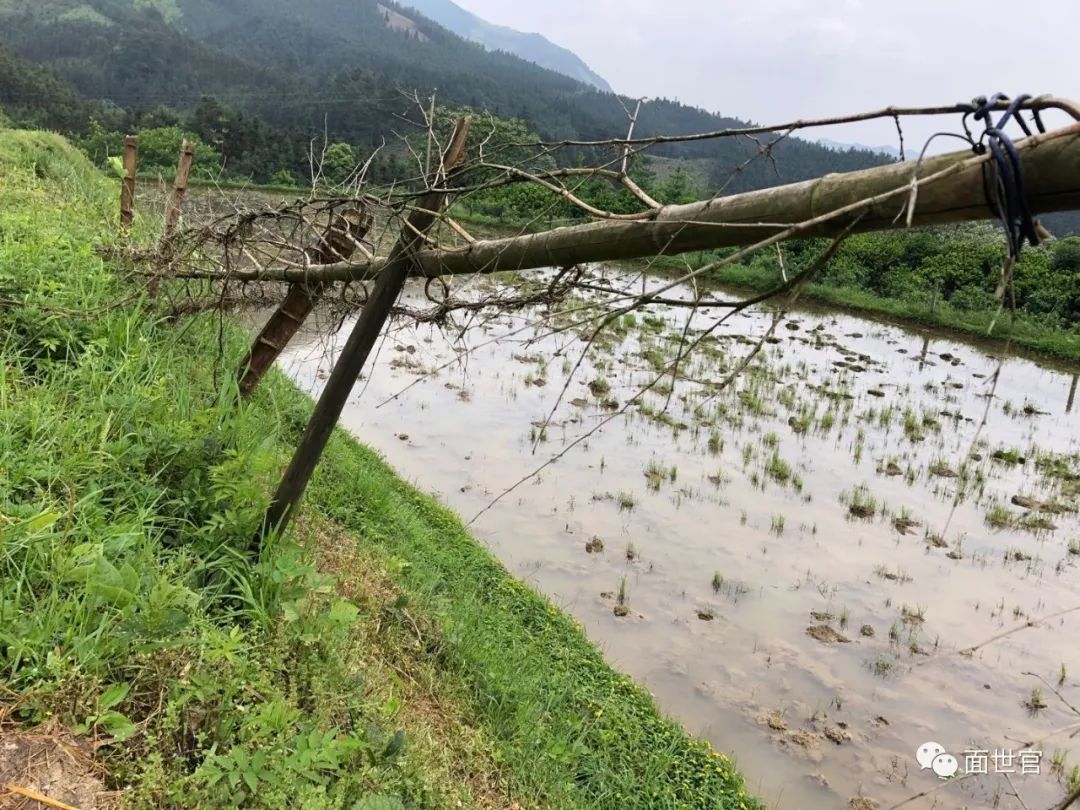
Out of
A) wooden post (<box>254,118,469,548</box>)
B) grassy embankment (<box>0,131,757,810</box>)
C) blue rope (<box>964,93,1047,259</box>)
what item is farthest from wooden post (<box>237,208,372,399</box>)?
blue rope (<box>964,93,1047,259</box>)

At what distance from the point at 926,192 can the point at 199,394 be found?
3.77m

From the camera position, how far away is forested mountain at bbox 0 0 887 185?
117 ft

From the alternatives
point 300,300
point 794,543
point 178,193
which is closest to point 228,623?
point 300,300

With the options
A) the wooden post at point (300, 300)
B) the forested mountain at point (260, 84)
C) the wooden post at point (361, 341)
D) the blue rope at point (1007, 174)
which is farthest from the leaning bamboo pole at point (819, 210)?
the wooden post at point (300, 300)

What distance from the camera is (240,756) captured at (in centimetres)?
185

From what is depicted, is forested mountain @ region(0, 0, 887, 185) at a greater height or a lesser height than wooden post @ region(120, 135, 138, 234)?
greater

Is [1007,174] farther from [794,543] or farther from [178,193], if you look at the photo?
[794,543]

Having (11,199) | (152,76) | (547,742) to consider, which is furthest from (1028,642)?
(152,76)

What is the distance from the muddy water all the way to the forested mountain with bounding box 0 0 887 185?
3.75 metres

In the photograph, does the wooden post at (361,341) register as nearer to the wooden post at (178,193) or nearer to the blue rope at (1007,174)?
the blue rope at (1007,174)

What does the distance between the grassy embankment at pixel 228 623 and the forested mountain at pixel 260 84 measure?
2.01 meters

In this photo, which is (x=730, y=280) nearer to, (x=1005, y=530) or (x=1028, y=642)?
(x=1005, y=530)

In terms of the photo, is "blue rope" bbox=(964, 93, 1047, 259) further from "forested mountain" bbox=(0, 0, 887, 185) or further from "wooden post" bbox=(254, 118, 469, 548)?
"wooden post" bbox=(254, 118, 469, 548)

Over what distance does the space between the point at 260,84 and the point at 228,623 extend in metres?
77.3
